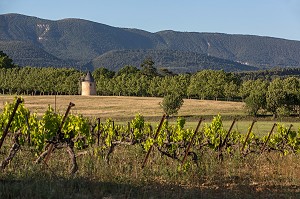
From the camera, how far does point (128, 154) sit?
16.5m

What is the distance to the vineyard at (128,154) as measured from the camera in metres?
12.1

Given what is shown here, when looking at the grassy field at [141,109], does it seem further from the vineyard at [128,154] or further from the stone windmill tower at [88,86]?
the vineyard at [128,154]

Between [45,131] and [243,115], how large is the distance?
58.9 m

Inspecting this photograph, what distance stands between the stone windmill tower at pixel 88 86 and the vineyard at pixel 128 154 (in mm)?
92098

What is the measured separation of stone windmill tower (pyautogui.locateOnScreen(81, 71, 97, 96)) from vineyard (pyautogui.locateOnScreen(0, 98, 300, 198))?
92.1 metres

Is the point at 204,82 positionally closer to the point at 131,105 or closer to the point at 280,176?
the point at 131,105

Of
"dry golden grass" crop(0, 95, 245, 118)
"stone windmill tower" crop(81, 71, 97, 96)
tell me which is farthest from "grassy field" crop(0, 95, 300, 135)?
"stone windmill tower" crop(81, 71, 97, 96)

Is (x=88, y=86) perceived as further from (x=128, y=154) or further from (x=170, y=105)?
(x=128, y=154)

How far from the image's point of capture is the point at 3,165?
11.5 meters

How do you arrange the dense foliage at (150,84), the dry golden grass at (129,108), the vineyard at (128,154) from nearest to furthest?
the vineyard at (128,154), the dry golden grass at (129,108), the dense foliage at (150,84)

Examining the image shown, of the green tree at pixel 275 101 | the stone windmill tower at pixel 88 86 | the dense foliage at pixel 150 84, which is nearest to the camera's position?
the green tree at pixel 275 101

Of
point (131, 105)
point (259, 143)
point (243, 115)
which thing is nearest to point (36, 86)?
point (131, 105)

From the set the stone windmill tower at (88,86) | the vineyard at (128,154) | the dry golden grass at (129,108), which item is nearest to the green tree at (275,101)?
the dry golden grass at (129,108)

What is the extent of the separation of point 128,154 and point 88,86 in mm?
96220
